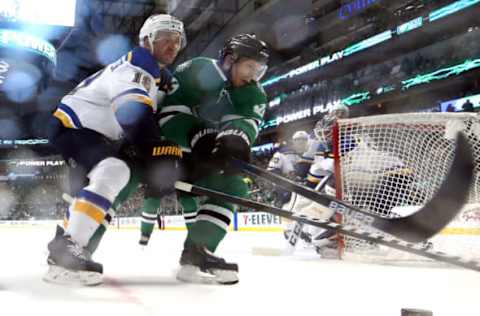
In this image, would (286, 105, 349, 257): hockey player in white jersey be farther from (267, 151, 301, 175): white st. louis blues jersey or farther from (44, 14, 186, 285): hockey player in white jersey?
(44, 14, 186, 285): hockey player in white jersey

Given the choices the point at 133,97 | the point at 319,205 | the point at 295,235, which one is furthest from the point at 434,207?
the point at 295,235

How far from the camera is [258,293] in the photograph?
5.07ft

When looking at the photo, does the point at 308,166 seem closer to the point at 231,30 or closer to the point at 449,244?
the point at 449,244

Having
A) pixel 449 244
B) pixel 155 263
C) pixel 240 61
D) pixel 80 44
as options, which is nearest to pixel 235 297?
pixel 240 61

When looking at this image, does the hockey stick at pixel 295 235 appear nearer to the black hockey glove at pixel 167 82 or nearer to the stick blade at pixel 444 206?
the black hockey glove at pixel 167 82

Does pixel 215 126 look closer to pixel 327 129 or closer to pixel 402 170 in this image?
pixel 402 170

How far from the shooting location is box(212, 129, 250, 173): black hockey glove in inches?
71.6

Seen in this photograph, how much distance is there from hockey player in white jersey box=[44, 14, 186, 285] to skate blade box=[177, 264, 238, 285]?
0.32 metres

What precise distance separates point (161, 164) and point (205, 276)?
1.51ft

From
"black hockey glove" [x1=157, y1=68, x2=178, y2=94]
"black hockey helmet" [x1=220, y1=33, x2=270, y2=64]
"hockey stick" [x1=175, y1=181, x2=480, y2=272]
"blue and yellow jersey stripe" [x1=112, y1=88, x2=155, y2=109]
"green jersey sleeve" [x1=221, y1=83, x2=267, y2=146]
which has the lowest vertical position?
"hockey stick" [x1=175, y1=181, x2=480, y2=272]

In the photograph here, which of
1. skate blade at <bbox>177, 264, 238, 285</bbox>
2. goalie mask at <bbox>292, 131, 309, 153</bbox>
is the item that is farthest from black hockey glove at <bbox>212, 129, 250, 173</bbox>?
goalie mask at <bbox>292, 131, 309, 153</bbox>

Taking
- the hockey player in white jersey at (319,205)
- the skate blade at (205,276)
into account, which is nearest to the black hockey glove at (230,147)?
the skate blade at (205,276)

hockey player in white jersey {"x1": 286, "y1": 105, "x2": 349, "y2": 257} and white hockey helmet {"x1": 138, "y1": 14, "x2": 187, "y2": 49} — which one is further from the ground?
white hockey helmet {"x1": 138, "y1": 14, "x2": 187, "y2": 49}

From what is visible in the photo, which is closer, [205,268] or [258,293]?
[258,293]
